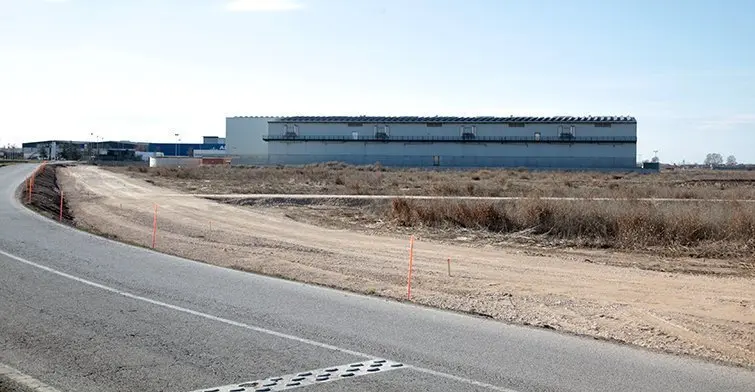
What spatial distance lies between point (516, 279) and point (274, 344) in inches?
311

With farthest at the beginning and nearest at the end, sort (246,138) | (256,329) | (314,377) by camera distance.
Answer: (246,138), (256,329), (314,377)

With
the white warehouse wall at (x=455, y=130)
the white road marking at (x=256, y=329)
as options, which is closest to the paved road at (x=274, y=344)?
the white road marking at (x=256, y=329)

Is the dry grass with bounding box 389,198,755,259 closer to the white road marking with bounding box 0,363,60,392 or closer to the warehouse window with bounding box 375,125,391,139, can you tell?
the white road marking with bounding box 0,363,60,392

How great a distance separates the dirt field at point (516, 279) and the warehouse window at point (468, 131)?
8226 centimetres

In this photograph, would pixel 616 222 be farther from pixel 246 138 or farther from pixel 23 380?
pixel 246 138

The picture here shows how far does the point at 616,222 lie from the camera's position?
78.0 feet

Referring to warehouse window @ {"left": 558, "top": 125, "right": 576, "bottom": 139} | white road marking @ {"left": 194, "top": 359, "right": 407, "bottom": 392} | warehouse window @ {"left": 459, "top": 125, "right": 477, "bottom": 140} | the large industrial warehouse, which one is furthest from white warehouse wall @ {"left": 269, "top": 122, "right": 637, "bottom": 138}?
white road marking @ {"left": 194, "top": 359, "right": 407, "bottom": 392}

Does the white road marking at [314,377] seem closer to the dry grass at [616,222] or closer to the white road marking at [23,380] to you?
the white road marking at [23,380]

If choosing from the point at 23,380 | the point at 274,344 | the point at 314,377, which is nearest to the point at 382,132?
the point at 274,344

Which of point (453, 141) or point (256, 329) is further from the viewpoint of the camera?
point (453, 141)

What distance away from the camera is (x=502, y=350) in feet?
28.3

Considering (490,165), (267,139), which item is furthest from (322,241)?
(267,139)

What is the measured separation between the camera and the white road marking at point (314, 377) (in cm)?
692

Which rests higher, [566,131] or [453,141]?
[566,131]
